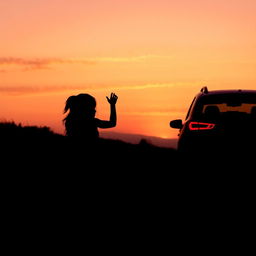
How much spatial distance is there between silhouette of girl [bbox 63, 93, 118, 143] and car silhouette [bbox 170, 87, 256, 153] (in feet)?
6.30

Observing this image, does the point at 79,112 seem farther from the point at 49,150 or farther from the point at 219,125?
the point at 49,150

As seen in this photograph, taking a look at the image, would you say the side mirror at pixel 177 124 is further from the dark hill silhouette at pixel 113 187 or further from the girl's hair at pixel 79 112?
the girl's hair at pixel 79 112

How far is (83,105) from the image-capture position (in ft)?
34.7

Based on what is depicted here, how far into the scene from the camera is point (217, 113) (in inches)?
488

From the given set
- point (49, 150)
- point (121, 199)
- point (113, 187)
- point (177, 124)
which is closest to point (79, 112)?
point (121, 199)

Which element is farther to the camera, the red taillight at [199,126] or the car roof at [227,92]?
the car roof at [227,92]

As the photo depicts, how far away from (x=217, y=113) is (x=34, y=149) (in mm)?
6816

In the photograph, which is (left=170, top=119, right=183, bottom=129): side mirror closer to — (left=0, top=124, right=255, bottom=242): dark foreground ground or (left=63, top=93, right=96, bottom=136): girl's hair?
(left=0, top=124, right=255, bottom=242): dark foreground ground

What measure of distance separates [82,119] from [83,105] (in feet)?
0.67

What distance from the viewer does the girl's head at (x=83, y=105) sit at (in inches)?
415

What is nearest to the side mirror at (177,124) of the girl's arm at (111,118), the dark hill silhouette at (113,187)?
the dark hill silhouette at (113,187)

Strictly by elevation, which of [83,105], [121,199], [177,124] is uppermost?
[83,105]

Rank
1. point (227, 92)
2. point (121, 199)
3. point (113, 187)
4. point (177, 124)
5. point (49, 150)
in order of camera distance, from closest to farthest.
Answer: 1. point (121, 199)
2. point (113, 187)
3. point (227, 92)
4. point (177, 124)
5. point (49, 150)

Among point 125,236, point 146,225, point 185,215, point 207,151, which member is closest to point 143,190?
point 207,151
